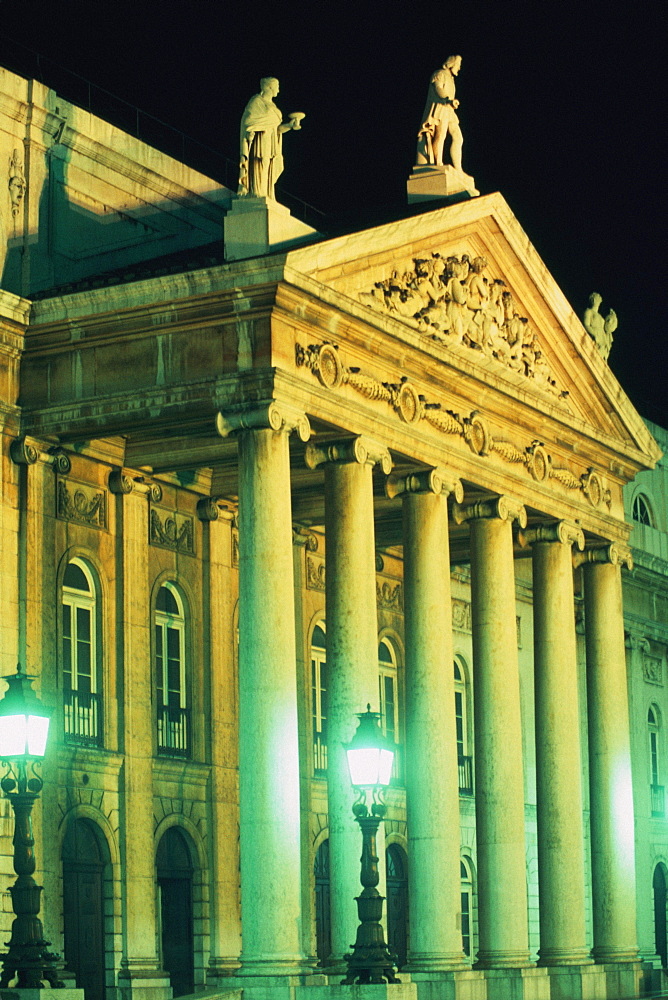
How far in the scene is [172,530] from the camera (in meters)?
35.5

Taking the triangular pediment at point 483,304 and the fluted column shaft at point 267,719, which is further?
the triangular pediment at point 483,304

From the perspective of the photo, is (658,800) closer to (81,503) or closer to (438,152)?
(438,152)

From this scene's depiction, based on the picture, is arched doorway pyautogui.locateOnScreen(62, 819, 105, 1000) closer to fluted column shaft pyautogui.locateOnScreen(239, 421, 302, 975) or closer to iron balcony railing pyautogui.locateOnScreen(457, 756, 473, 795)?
fluted column shaft pyautogui.locateOnScreen(239, 421, 302, 975)

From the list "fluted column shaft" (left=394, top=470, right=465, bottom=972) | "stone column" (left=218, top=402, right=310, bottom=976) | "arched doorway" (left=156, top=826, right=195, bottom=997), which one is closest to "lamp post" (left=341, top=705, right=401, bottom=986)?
"stone column" (left=218, top=402, right=310, bottom=976)

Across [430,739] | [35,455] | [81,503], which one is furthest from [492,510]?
[35,455]

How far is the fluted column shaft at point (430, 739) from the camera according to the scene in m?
33.0

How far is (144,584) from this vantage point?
112ft

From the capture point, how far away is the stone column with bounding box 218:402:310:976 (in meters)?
28.3

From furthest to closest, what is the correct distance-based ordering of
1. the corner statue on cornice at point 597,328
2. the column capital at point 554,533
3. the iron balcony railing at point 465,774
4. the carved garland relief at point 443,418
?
1. the iron balcony railing at point 465,774
2. the corner statue on cornice at point 597,328
3. the column capital at point 554,533
4. the carved garland relief at point 443,418

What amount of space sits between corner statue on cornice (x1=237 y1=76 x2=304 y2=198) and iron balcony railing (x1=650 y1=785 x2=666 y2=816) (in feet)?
91.0

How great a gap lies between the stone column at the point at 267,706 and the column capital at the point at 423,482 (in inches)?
183

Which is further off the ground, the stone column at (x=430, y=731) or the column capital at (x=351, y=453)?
the column capital at (x=351, y=453)

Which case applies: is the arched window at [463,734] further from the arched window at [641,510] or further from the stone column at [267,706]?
the stone column at [267,706]

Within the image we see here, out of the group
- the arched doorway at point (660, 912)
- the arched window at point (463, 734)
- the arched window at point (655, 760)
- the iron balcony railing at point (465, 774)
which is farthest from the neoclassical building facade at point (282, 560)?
the arched doorway at point (660, 912)
